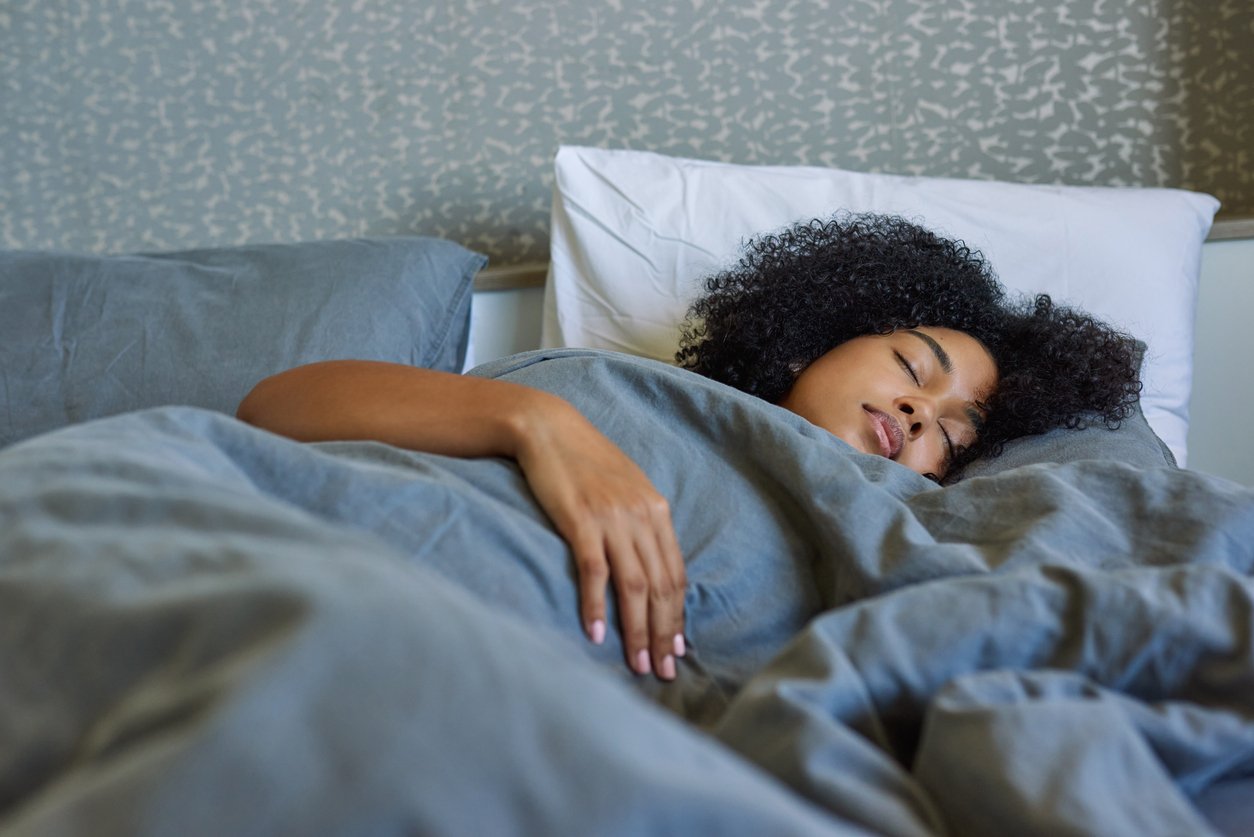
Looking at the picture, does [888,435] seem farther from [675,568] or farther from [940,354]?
[675,568]

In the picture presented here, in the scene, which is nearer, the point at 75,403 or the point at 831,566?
the point at 831,566

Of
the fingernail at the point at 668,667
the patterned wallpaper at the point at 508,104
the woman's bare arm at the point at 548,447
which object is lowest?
the fingernail at the point at 668,667

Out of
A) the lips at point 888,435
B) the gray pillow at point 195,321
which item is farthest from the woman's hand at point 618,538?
the gray pillow at point 195,321

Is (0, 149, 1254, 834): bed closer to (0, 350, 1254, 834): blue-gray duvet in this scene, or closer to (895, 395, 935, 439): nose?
(0, 350, 1254, 834): blue-gray duvet

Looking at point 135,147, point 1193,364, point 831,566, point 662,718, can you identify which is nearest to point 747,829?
point 662,718

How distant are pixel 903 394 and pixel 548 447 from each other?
49 centimetres

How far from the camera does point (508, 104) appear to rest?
6.02 feet

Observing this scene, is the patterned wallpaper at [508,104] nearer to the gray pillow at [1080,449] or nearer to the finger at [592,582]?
the gray pillow at [1080,449]

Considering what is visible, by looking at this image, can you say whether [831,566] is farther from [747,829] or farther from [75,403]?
[75,403]

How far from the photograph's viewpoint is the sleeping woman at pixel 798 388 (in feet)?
2.71

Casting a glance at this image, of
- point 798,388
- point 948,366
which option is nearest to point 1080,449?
point 948,366

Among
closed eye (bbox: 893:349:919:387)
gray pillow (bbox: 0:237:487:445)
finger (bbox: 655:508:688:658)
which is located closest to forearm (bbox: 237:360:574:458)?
finger (bbox: 655:508:688:658)

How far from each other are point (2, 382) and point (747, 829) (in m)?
1.31

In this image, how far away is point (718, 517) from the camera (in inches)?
35.9
